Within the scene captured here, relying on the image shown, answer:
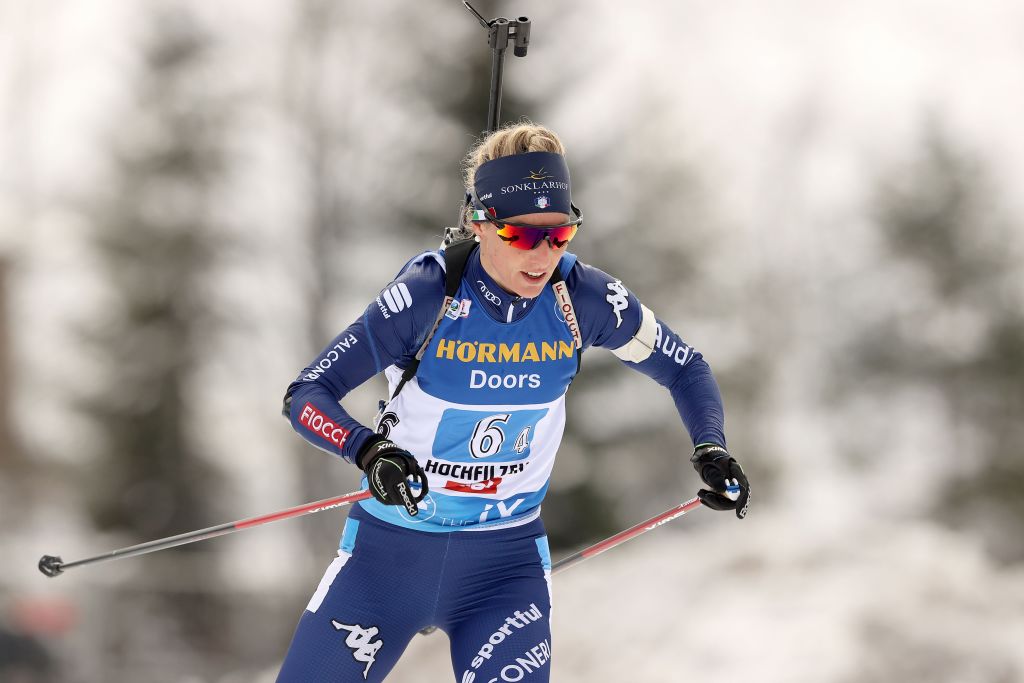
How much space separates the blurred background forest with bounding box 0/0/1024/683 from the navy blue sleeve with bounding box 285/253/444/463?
379 inches

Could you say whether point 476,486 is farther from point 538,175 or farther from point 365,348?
point 538,175

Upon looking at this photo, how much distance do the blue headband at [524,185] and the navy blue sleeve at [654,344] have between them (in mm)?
316

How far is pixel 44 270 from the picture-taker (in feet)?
69.4

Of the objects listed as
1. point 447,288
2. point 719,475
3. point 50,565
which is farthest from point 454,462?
point 50,565

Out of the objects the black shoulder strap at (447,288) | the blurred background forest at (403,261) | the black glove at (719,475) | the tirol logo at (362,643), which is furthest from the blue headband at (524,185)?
the blurred background forest at (403,261)

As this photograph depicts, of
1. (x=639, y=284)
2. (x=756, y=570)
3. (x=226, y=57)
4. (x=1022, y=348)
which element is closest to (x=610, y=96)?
(x=639, y=284)

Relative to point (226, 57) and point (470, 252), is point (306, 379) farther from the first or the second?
point (226, 57)

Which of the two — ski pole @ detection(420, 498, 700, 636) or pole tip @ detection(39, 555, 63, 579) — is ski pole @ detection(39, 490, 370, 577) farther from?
ski pole @ detection(420, 498, 700, 636)

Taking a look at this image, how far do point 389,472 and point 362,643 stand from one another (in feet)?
2.09

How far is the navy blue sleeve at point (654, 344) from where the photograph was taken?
3.81 m

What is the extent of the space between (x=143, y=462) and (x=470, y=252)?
1760 cm

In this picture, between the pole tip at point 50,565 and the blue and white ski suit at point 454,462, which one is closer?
the blue and white ski suit at point 454,462

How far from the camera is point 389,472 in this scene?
3.24 metres

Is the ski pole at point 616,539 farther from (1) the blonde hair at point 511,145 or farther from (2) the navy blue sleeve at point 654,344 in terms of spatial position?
(1) the blonde hair at point 511,145
